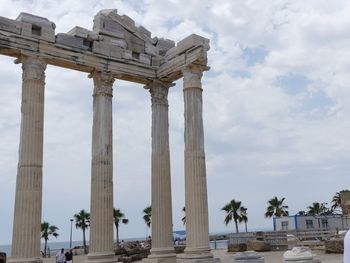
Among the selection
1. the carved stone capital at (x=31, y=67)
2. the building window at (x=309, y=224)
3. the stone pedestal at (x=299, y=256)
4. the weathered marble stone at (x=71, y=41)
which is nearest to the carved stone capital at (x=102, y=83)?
the weathered marble stone at (x=71, y=41)

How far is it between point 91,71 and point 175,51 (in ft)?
14.8

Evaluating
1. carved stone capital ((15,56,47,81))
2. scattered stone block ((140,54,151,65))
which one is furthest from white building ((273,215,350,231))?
carved stone capital ((15,56,47,81))

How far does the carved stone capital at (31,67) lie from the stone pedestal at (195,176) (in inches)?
272

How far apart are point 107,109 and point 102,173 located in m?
3.22

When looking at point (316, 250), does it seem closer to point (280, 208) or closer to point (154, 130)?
point (154, 130)

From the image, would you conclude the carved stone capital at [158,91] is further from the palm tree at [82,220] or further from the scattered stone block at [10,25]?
the palm tree at [82,220]

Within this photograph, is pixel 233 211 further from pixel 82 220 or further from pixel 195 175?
pixel 195 175

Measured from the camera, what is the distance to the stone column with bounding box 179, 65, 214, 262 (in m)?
19.9

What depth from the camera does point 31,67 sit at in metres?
19.7

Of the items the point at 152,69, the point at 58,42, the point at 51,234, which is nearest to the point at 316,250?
the point at 152,69

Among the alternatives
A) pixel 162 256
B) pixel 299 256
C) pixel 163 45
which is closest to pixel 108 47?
pixel 163 45

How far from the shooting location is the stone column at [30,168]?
718 inches

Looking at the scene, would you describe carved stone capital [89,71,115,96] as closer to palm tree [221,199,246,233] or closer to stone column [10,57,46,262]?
stone column [10,57,46,262]

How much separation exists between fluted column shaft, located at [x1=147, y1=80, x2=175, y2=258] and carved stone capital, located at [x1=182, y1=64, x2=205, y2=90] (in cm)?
263
